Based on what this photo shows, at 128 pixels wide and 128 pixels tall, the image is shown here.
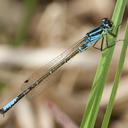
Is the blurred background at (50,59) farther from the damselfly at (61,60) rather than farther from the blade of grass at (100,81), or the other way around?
the blade of grass at (100,81)

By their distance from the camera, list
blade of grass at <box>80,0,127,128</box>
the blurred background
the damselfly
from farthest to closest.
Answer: the blurred background < the damselfly < blade of grass at <box>80,0,127,128</box>

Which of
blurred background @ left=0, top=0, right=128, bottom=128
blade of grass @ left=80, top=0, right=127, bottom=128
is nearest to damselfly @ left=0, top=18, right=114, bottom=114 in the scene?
blurred background @ left=0, top=0, right=128, bottom=128

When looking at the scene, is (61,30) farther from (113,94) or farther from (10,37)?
(113,94)

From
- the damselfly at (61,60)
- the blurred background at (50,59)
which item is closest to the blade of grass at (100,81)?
the damselfly at (61,60)

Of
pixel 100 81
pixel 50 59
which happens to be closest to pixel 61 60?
pixel 50 59

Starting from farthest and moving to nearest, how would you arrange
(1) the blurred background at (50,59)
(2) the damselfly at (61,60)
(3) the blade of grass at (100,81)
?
(1) the blurred background at (50,59), (2) the damselfly at (61,60), (3) the blade of grass at (100,81)

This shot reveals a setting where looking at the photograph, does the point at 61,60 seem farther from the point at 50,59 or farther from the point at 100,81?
the point at 100,81

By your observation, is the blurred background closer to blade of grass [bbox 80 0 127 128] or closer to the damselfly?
the damselfly

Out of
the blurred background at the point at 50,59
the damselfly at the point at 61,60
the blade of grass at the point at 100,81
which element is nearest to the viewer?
the blade of grass at the point at 100,81
